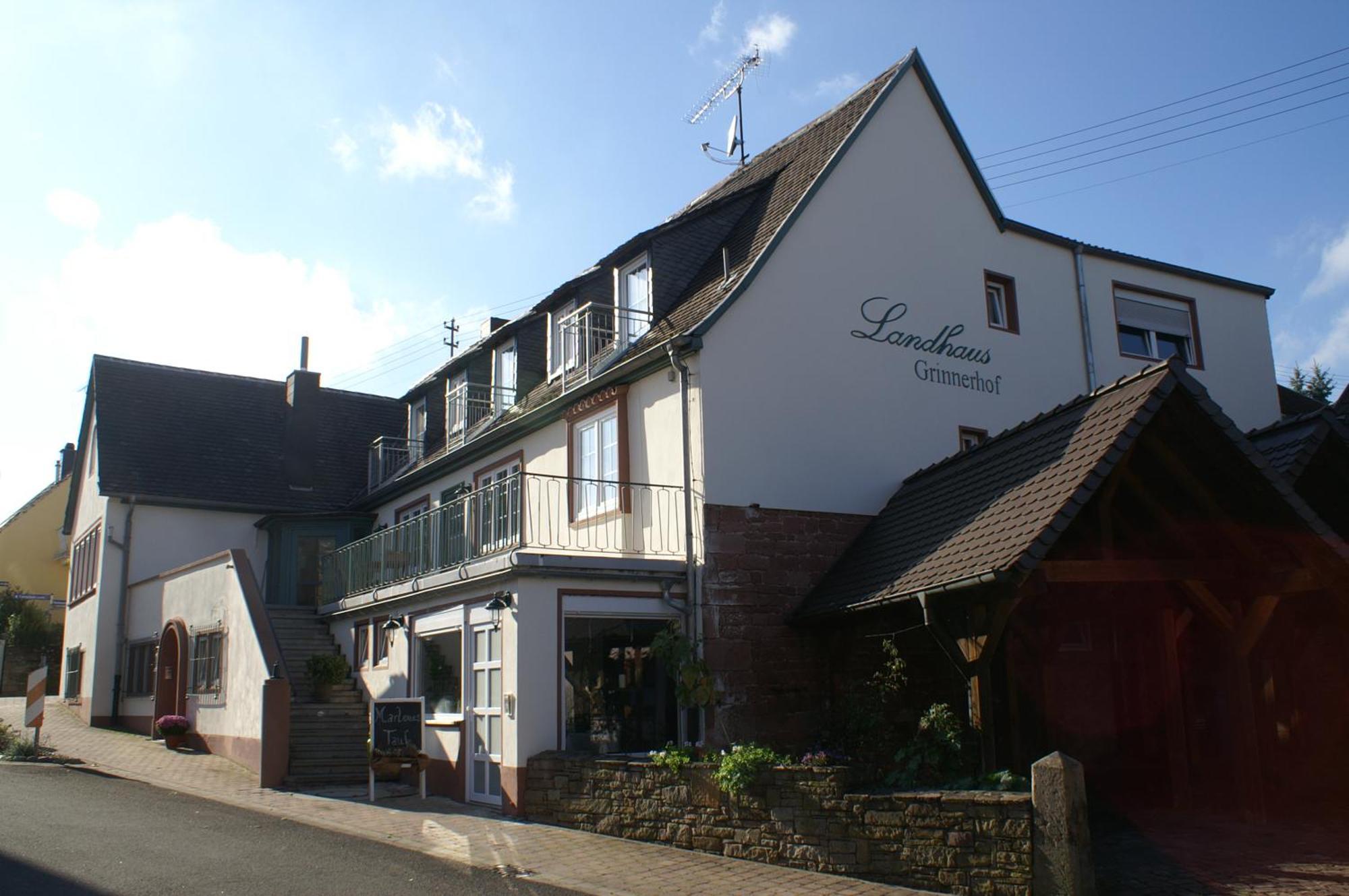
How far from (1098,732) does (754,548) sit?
4714mm

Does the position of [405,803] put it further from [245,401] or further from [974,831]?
[245,401]

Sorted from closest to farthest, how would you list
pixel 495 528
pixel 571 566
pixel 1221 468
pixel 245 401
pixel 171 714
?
pixel 1221 468
pixel 571 566
pixel 495 528
pixel 171 714
pixel 245 401

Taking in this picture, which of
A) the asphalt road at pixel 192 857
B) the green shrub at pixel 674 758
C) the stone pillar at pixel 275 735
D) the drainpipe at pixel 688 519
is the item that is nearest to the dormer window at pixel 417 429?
the stone pillar at pixel 275 735

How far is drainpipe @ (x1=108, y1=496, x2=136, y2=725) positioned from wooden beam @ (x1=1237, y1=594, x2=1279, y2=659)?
23.1 meters

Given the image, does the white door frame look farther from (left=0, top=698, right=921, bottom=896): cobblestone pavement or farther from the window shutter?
the window shutter

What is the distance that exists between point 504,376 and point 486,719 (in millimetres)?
8719

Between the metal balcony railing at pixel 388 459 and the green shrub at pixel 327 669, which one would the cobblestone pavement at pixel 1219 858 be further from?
the metal balcony railing at pixel 388 459

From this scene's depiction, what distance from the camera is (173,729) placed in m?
20.9

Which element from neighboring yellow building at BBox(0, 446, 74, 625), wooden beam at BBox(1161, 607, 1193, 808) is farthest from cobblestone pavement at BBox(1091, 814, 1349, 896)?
neighboring yellow building at BBox(0, 446, 74, 625)

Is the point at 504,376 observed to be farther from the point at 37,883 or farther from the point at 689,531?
the point at 37,883

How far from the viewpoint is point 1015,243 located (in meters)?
19.2

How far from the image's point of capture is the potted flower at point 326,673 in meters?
19.6

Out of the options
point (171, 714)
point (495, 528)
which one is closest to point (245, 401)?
point (171, 714)

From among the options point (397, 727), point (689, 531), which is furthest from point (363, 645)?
point (689, 531)
